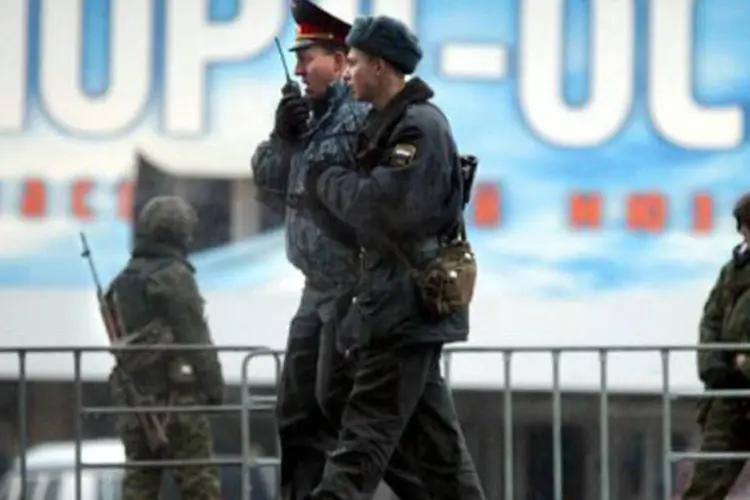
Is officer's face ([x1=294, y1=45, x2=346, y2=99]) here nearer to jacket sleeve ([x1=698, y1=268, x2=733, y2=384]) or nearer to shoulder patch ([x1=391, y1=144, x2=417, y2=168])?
shoulder patch ([x1=391, y1=144, x2=417, y2=168])

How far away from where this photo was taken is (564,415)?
1000 cm

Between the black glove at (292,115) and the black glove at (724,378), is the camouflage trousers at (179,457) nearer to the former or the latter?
the black glove at (724,378)

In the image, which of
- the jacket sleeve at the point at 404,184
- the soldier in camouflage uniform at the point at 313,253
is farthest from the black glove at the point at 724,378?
the jacket sleeve at the point at 404,184

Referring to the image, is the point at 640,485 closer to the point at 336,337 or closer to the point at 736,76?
the point at 736,76

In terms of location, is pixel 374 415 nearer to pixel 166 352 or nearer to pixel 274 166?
pixel 274 166

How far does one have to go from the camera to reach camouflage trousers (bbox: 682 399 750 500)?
9.80 meters

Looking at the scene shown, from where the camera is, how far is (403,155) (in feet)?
25.2

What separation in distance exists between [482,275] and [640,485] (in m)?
0.94

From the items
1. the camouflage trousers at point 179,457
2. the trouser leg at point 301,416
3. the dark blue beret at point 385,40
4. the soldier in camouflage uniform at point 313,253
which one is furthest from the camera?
the camouflage trousers at point 179,457

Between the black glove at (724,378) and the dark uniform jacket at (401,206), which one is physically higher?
the dark uniform jacket at (401,206)

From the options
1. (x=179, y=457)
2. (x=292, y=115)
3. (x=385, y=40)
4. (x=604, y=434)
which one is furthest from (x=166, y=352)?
(x=385, y=40)

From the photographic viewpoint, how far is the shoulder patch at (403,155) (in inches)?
302

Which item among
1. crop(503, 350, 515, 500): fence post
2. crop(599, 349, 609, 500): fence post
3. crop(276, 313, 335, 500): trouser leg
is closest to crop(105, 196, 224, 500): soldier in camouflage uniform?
crop(503, 350, 515, 500): fence post

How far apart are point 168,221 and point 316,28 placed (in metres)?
2.04
